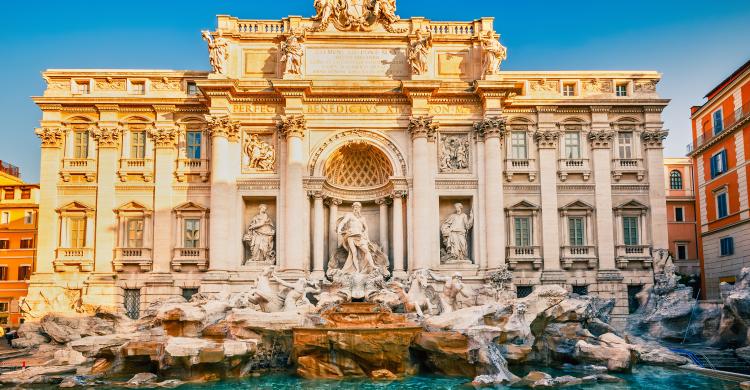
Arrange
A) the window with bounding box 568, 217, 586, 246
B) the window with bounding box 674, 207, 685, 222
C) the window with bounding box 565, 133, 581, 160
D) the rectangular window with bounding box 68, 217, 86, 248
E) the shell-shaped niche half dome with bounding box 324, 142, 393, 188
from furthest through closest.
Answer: the window with bounding box 674, 207, 685, 222 < the window with bounding box 565, 133, 581, 160 < the window with bounding box 568, 217, 586, 246 < the shell-shaped niche half dome with bounding box 324, 142, 393, 188 < the rectangular window with bounding box 68, 217, 86, 248

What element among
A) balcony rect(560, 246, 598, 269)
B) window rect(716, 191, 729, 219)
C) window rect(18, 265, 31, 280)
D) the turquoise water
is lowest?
the turquoise water

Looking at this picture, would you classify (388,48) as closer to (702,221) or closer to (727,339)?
(727,339)

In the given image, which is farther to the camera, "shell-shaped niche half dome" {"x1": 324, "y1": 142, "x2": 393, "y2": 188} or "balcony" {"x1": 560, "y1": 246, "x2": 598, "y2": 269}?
"shell-shaped niche half dome" {"x1": 324, "y1": 142, "x2": 393, "y2": 188}

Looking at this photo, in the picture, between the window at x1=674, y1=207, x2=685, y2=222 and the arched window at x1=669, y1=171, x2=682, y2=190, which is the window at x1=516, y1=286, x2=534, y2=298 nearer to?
the window at x1=674, y1=207, x2=685, y2=222

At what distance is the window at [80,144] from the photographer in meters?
29.1

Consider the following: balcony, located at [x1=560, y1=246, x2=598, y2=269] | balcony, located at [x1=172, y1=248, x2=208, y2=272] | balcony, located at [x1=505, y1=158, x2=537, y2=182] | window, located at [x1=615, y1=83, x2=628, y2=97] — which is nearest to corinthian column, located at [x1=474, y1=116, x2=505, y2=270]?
balcony, located at [x1=505, y1=158, x2=537, y2=182]

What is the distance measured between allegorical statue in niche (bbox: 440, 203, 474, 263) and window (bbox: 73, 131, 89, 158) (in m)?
17.3

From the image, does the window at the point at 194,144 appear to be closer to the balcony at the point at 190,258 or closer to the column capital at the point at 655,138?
the balcony at the point at 190,258

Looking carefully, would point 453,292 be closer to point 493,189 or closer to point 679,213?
point 493,189

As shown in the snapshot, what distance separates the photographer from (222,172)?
2755 centimetres

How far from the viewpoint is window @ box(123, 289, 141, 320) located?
1099 inches

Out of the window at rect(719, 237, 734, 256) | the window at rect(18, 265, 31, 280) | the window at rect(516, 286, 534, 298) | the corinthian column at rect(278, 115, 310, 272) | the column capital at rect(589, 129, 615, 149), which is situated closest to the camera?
the corinthian column at rect(278, 115, 310, 272)

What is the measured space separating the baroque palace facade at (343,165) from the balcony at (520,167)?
0.23 ft

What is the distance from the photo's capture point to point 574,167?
29.3m
